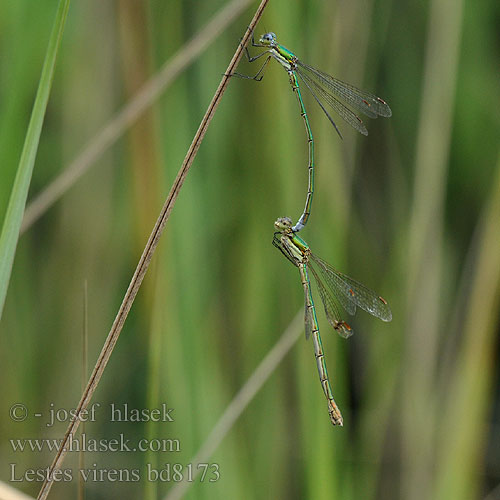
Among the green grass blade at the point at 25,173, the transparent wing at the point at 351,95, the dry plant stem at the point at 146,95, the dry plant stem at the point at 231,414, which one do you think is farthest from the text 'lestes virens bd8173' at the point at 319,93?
the green grass blade at the point at 25,173

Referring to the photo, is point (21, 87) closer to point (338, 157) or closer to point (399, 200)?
point (338, 157)

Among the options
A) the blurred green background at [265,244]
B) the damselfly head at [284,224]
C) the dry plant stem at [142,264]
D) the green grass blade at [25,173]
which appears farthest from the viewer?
the blurred green background at [265,244]

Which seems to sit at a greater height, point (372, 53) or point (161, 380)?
point (372, 53)

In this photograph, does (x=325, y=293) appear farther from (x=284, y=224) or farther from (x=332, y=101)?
(x=332, y=101)

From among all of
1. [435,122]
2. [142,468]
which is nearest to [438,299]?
[435,122]

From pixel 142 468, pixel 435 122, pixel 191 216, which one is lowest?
pixel 142 468

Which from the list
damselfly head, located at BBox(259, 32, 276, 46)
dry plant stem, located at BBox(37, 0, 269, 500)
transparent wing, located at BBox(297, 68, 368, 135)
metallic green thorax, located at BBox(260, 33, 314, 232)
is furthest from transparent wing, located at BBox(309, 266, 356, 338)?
dry plant stem, located at BBox(37, 0, 269, 500)

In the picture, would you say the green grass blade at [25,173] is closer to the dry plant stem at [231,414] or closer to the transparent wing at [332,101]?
the dry plant stem at [231,414]

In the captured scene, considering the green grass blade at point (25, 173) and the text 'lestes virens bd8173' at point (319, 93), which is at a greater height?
the text 'lestes virens bd8173' at point (319, 93)
